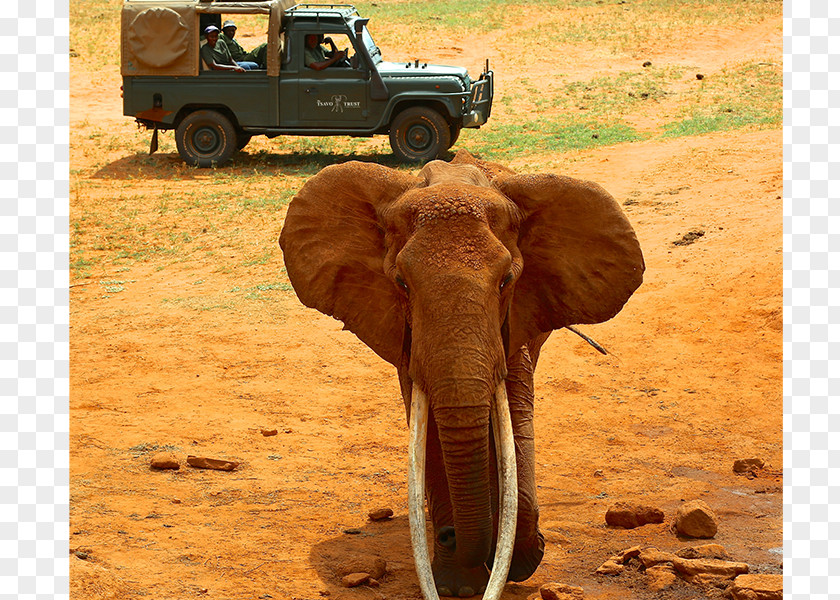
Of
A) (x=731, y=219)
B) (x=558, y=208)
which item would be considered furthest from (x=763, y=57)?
(x=558, y=208)

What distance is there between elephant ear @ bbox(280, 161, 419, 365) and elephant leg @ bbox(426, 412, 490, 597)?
20.9 inches

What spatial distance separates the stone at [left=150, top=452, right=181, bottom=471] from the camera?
6820mm

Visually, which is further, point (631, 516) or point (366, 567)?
point (631, 516)

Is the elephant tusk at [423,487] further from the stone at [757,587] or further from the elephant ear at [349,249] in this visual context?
the stone at [757,587]

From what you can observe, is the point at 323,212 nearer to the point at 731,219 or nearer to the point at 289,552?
the point at 289,552

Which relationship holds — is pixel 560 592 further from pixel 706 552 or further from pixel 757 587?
pixel 706 552

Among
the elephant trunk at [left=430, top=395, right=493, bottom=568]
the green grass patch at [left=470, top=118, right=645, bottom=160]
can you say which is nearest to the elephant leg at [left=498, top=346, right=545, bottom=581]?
the elephant trunk at [left=430, top=395, right=493, bottom=568]

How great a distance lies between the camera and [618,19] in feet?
105

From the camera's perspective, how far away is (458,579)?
5055 mm

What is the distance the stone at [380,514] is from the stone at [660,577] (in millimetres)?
1656

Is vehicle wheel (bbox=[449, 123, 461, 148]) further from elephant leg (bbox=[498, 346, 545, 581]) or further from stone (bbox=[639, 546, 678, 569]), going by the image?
stone (bbox=[639, 546, 678, 569])

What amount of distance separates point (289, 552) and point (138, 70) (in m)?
12.8

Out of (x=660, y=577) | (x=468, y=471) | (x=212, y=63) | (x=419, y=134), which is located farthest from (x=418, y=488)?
(x=212, y=63)

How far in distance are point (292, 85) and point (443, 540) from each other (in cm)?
1245
